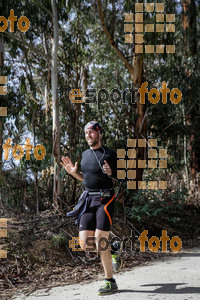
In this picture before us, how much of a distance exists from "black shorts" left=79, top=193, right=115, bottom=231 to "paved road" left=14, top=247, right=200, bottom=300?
83cm

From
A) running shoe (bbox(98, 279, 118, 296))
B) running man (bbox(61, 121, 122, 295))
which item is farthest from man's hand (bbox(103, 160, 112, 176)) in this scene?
running shoe (bbox(98, 279, 118, 296))

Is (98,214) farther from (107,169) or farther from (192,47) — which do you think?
(192,47)

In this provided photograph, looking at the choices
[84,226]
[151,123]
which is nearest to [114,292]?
[84,226]

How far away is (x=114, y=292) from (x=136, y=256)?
2.10 metres

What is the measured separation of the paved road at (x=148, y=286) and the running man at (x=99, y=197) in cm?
27

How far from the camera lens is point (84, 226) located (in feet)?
14.6

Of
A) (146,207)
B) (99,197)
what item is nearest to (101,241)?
(99,197)

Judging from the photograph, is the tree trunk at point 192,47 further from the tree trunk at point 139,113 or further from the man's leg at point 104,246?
the man's leg at point 104,246

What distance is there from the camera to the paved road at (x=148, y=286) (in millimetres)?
4320

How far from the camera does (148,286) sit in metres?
4.70

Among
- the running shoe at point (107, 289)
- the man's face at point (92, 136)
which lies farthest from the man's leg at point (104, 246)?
the man's face at point (92, 136)

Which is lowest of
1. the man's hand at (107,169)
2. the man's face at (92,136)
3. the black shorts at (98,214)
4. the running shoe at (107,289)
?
the running shoe at (107,289)

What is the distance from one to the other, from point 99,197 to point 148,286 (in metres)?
1.36

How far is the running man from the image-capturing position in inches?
170
